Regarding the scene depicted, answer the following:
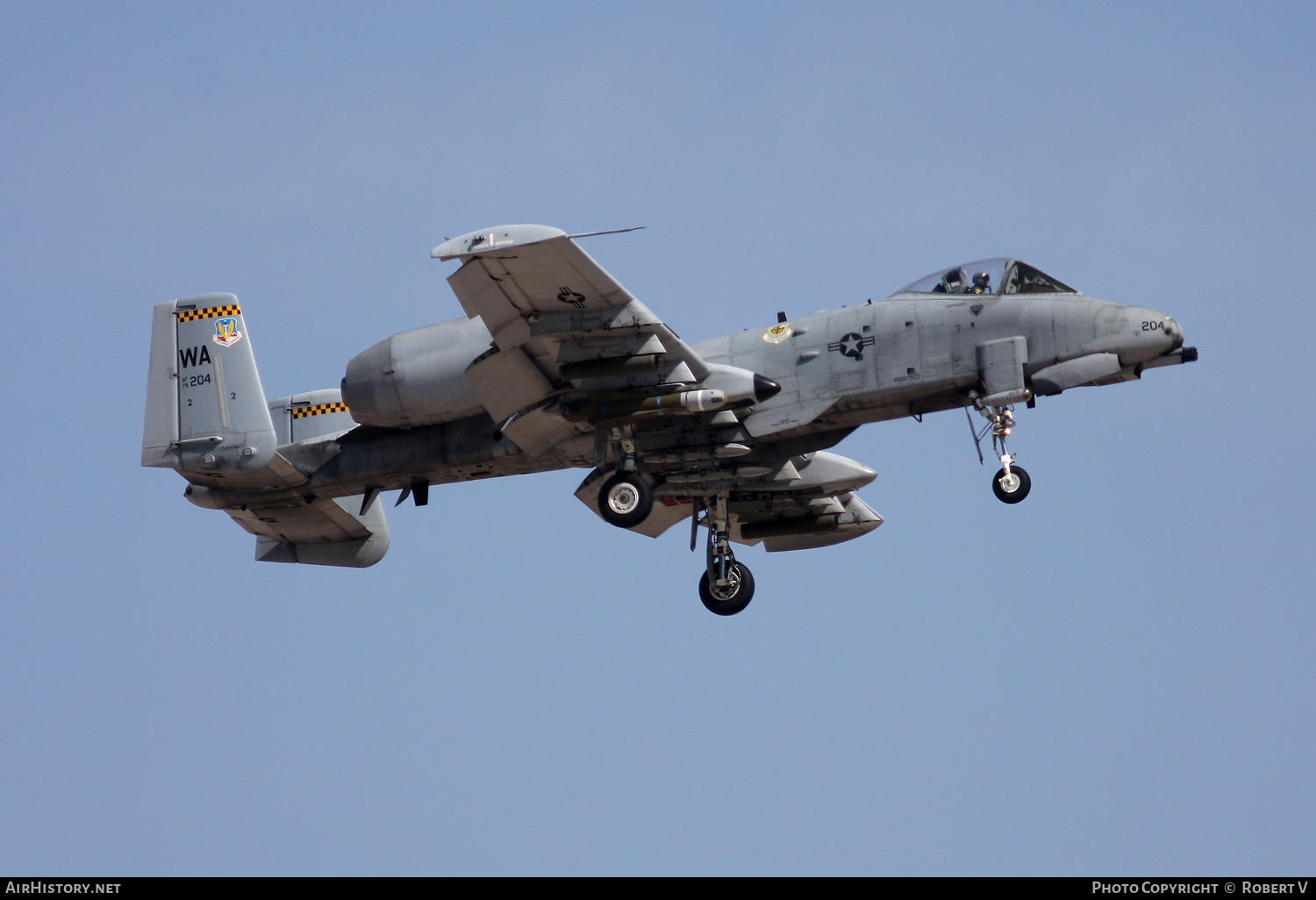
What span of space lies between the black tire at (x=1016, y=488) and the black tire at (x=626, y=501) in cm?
512

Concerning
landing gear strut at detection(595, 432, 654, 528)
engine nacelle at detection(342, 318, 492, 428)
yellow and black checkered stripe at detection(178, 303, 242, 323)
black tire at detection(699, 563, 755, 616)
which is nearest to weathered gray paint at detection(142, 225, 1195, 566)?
engine nacelle at detection(342, 318, 492, 428)

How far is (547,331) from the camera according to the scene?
23.3 metres

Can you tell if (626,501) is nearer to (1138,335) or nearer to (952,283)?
(952,283)

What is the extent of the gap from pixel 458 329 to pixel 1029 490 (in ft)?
28.9

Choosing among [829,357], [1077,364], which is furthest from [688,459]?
[1077,364]

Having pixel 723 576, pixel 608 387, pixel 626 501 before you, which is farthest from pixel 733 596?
pixel 608 387

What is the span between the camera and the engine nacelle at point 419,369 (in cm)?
2466

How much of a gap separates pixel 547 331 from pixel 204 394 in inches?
268

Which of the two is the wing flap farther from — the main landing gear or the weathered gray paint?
the main landing gear

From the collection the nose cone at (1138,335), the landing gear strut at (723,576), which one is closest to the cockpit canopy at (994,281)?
Result: the nose cone at (1138,335)

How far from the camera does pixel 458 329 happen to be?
81.0ft

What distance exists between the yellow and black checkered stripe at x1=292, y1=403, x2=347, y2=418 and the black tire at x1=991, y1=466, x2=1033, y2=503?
10.9m

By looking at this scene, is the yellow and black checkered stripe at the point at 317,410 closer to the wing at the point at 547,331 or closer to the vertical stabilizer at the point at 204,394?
the vertical stabilizer at the point at 204,394
